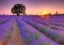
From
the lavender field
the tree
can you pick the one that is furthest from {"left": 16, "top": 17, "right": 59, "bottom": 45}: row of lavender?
the tree

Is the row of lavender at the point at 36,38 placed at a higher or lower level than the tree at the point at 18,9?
lower

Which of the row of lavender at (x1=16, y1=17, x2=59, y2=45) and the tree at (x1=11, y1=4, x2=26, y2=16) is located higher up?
the tree at (x1=11, y1=4, x2=26, y2=16)

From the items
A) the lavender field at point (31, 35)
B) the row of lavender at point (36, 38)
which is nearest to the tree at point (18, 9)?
the lavender field at point (31, 35)

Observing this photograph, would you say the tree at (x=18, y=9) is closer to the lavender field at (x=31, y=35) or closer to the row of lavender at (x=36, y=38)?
the lavender field at (x=31, y=35)

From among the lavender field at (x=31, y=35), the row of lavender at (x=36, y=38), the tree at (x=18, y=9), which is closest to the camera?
the row of lavender at (x=36, y=38)

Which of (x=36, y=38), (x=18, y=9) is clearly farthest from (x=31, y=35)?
(x=18, y=9)

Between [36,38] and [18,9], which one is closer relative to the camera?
[36,38]

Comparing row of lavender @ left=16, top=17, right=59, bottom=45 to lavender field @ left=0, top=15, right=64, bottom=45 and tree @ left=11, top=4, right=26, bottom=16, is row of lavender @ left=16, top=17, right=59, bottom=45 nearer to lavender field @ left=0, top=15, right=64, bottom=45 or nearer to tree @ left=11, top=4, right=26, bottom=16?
lavender field @ left=0, top=15, right=64, bottom=45

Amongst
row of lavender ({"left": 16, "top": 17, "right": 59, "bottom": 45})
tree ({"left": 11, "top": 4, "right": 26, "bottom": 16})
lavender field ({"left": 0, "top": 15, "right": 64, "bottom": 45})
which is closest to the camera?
row of lavender ({"left": 16, "top": 17, "right": 59, "bottom": 45})

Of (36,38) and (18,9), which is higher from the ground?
(18,9)

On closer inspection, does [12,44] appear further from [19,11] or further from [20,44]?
[19,11]

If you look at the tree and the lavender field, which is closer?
the lavender field

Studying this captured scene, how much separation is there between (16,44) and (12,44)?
0.22m

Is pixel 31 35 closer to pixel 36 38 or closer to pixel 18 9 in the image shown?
pixel 36 38
